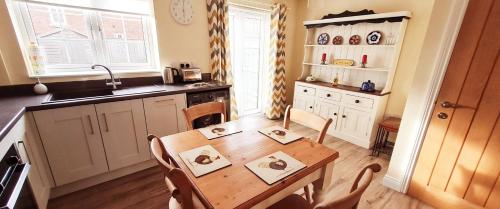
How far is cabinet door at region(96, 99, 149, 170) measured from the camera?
1759mm

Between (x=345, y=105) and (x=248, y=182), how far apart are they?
7.57 feet

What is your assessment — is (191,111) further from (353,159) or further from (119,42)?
(353,159)

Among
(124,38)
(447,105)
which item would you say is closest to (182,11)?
(124,38)

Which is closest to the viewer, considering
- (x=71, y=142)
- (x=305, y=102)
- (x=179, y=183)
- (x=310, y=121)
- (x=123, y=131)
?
(x=179, y=183)

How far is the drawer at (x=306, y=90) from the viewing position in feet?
10.1

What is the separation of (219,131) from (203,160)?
37 centimetres

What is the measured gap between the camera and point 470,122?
1427 millimetres

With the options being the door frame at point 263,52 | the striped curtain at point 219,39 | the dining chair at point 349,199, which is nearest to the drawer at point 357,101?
the door frame at point 263,52

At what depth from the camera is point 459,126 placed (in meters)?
1.47

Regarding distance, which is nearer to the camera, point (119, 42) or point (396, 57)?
point (119, 42)

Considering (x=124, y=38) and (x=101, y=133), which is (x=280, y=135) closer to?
(x=101, y=133)

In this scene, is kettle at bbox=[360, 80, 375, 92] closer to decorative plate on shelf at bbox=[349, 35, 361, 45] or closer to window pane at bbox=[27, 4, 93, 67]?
decorative plate on shelf at bbox=[349, 35, 361, 45]

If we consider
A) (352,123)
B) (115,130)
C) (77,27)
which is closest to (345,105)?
(352,123)

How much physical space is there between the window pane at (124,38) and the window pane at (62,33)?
0.17 meters
